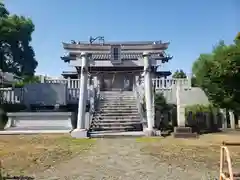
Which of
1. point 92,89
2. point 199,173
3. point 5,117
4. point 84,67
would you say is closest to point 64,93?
point 92,89

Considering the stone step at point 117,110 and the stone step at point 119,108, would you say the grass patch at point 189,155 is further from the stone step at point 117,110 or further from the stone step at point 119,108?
the stone step at point 119,108

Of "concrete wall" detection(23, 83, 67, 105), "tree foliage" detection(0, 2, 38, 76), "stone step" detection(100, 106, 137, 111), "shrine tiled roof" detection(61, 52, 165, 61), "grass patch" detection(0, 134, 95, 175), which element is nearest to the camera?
"grass patch" detection(0, 134, 95, 175)

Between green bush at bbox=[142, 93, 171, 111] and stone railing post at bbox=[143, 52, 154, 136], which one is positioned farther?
green bush at bbox=[142, 93, 171, 111]

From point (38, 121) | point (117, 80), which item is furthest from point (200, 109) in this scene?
point (117, 80)

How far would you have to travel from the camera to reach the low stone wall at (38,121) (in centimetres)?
1423

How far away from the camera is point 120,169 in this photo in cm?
578

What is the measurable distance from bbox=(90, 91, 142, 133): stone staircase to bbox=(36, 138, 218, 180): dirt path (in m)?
5.81

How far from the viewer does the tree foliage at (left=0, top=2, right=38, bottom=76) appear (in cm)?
1938

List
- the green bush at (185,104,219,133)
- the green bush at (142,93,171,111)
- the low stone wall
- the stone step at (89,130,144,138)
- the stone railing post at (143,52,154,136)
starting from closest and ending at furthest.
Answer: the stone step at (89,130,144,138), the stone railing post at (143,52,154,136), the low stone wall, the green bush at (185,104,219,133), the green bush at (142,93,171,111)

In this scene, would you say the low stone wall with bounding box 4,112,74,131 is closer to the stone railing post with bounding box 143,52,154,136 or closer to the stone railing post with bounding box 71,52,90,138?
the stone railing post with bounding box 71,52,90,138

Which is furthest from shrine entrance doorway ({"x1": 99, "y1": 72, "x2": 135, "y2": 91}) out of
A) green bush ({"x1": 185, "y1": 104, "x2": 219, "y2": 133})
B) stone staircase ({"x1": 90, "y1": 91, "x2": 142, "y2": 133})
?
green bush ({"x1": 185, "y1": 104, "x2": 219, "y2": 133})

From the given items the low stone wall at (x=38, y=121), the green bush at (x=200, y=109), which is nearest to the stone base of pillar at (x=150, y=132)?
the green bush at (x=200, y=109)

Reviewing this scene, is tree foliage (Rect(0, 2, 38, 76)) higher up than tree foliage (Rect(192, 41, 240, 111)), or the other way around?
tree foliage (Rect(0, 2, 38, 76))

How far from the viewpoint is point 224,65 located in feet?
38.3
